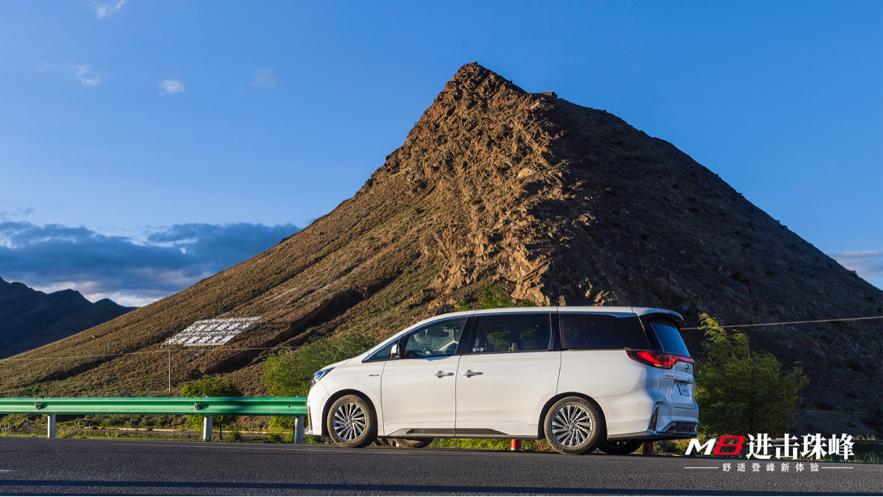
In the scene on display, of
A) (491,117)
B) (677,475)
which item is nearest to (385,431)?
(677,475)

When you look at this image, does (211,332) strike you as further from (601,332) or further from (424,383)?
(601,332)

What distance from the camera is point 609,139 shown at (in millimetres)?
75125

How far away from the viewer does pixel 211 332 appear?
63812mm

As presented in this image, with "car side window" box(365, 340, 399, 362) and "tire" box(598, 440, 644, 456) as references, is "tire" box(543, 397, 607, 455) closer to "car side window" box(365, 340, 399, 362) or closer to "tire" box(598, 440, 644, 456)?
"tire" box(598, 440, 644, 456)

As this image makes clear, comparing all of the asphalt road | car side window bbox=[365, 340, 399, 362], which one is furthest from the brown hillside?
the asphalt road

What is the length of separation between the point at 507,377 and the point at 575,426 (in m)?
1.00

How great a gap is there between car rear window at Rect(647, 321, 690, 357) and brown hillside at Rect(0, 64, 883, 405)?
124ft

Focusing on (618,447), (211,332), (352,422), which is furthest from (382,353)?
(211,332)

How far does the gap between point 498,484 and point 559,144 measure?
6497cm

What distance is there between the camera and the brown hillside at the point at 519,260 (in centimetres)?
5128

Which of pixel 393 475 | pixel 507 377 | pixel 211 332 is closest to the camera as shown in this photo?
pixel 393 475

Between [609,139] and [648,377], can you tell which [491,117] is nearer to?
[609,139]

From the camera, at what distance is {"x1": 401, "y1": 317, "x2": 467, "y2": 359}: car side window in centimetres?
938

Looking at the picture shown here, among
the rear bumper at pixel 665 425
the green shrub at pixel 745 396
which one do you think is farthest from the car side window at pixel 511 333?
the green shrub at pixel 745 396
